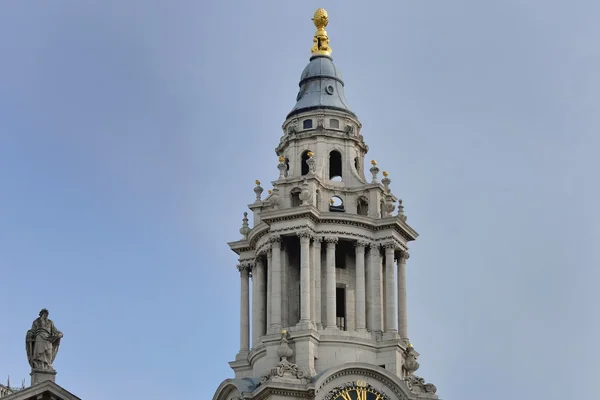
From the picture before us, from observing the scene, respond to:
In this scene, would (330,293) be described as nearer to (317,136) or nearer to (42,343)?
(317,136)

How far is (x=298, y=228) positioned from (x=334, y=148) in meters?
5.93

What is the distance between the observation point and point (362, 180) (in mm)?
85438

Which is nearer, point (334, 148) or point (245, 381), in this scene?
point (245, 381)

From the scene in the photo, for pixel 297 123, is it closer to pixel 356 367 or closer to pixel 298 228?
pixel 298 228

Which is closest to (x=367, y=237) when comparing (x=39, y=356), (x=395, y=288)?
(x=395, y=288)

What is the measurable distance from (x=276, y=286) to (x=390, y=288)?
5.61 meters

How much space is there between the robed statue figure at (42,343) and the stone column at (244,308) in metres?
24.2

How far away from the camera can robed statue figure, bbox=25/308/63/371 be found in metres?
59.6

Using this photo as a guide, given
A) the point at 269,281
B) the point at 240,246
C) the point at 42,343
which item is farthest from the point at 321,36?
→ the point at 42,343

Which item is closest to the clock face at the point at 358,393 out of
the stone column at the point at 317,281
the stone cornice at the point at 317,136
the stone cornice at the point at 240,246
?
the stone column at the point at 317,281

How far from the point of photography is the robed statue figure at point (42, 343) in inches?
2345

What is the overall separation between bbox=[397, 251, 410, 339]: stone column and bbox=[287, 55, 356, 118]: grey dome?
26.4 feet

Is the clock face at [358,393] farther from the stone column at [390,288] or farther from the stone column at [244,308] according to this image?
the stone column at [244,308]

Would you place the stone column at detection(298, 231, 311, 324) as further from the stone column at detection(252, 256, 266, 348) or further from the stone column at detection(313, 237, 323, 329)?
the stone column at detection(252, 256, 266, 348)
